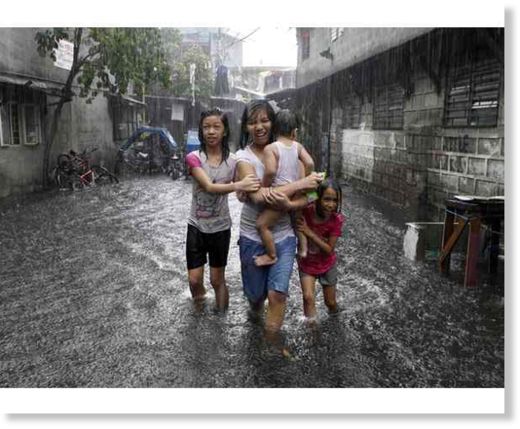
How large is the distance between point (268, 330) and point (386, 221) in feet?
19.9

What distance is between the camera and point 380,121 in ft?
40.2

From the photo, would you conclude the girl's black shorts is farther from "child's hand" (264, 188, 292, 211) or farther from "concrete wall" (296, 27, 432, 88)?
"concrete wall" (296, 27, 432, 88)

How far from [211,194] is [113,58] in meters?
9.82

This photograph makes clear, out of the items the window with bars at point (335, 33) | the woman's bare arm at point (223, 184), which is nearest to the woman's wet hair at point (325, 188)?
the woman's bare arm at point (223, 184)

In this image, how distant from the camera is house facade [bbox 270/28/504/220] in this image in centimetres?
714

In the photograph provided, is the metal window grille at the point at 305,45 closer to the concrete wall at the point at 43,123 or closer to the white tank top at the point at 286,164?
the concrete wall at the point at 43,123

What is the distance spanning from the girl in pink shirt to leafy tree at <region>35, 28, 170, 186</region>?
31.5ft

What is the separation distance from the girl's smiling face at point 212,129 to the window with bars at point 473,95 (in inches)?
170

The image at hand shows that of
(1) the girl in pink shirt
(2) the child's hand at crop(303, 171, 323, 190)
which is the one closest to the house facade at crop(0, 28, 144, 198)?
(1) the girl in pink shirt

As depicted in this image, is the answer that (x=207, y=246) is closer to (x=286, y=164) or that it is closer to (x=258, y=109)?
(x=286, y=164)

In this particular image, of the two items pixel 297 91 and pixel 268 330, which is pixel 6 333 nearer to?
pixel 268 330

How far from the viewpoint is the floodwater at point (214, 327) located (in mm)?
3521

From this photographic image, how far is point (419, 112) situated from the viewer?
9711mm

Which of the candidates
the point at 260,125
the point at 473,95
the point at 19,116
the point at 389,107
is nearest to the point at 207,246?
the point at 260,125
